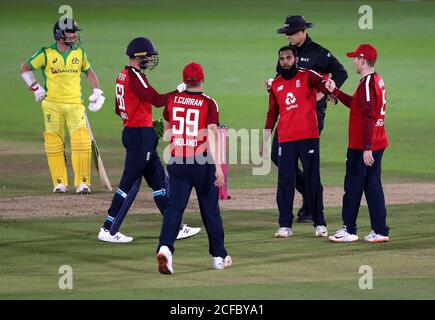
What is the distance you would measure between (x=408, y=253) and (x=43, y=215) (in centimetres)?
471

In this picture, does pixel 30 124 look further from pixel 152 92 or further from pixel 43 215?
pixel 152 92

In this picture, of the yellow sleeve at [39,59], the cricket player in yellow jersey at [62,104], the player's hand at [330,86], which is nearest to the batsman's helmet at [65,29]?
the cricket player in yellow jersey at [62,104]

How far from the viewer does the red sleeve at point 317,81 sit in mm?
14312

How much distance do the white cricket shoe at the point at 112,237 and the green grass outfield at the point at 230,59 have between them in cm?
377

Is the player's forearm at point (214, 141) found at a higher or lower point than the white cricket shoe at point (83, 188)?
higher

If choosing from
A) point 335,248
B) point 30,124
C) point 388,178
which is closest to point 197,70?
point 335,248

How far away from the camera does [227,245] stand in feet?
46.1

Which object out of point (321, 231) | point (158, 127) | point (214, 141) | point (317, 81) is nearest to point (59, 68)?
point (158, 127)

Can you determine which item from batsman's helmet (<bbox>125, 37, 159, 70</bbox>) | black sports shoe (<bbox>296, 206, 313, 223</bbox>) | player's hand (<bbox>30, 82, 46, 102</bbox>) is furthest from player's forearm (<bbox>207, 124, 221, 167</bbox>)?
player's hand (<bbox>30, 82, 46, 102</bbox>)

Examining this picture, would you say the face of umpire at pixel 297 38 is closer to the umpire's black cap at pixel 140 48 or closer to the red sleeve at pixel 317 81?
the red sleeve at pixel 317 81

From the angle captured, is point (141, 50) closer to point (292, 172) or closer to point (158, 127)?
point (158, 127)

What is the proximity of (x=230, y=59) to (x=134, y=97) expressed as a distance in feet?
69.2

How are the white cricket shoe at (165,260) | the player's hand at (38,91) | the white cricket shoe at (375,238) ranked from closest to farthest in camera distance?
Answer: the white cricket shoe at (165,260), the white cricket shoe at (375,238), the player's hand at (38,91)

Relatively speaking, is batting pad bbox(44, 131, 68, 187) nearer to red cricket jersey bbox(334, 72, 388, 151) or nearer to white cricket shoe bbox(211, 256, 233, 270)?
red cricket jersey bbox(334, 72, 388, 151)
